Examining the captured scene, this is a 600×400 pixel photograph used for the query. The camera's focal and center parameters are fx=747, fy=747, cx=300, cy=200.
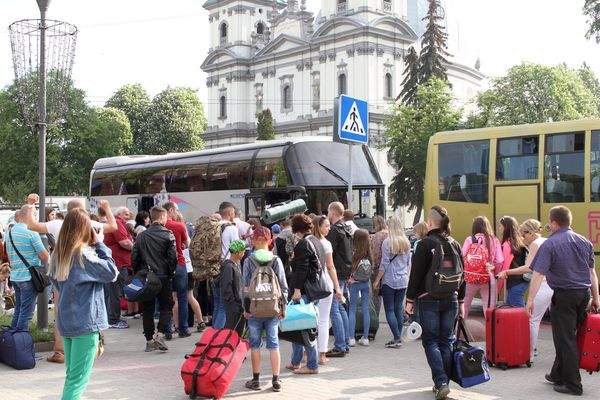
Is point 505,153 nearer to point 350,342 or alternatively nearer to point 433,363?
point 350,342

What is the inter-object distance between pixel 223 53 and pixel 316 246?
3073 inches

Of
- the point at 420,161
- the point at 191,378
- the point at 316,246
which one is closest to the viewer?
the point at 191,378

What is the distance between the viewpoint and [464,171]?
14789 millimetres

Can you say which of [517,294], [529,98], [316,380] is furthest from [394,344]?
[529,98]

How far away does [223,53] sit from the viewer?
8431 cm

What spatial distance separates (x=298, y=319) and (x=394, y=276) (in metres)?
2.61

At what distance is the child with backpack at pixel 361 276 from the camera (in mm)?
10180

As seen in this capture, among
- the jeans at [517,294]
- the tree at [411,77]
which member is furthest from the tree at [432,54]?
the jeans at [517,294]

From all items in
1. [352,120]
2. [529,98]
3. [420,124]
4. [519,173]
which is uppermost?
[529,98]

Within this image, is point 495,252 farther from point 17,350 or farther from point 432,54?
point 432,54

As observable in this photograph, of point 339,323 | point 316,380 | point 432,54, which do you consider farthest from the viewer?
point 432,54

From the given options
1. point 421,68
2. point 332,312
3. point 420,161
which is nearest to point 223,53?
point 421,68

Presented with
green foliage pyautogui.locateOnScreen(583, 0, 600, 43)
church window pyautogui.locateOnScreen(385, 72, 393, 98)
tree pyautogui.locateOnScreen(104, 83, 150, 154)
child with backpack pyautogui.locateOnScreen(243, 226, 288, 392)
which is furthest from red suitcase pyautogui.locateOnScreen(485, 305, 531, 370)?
tree pyautogui.locateOnScreen(104, 83, 150, 154)

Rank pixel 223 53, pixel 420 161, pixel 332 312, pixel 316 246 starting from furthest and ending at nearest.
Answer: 1. pixel 223 53
2. pixel 420 161
3. pixel 332 312
4. pixel 316 246
